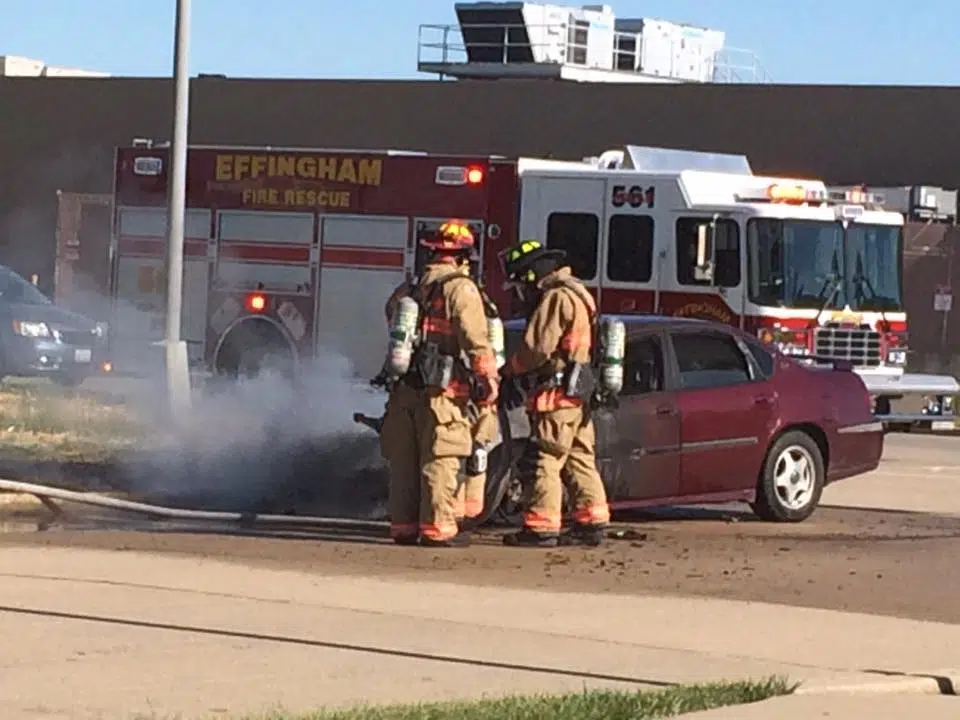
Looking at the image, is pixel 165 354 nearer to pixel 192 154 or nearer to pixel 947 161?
pixel 192 154

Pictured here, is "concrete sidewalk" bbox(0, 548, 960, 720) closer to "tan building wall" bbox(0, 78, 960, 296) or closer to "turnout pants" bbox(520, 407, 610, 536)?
"turnout pants" bbox(520, 407, 610, 536)

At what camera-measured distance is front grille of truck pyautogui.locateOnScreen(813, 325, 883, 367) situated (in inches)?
781

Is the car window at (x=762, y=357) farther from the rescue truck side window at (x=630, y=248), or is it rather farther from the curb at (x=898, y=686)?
the rescue truck side window at (x=630, y=248)

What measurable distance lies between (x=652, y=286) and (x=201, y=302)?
5373 mm

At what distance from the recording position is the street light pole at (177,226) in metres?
18.6

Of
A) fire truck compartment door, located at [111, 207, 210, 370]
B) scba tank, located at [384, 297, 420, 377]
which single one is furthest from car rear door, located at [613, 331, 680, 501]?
fire truck compartment door, located at [111, 207, 210, 370]

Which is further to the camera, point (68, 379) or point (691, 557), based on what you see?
point (68, 379)

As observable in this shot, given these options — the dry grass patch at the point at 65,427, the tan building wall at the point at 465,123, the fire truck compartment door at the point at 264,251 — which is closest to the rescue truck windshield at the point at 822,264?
the fire truck compartment door at the point at 264,251

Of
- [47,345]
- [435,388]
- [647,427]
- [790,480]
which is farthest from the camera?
[47,345]

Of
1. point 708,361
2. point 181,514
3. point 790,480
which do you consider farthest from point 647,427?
point 181,514

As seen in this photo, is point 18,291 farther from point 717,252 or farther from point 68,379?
point 717,252

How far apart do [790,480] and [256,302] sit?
9601mm

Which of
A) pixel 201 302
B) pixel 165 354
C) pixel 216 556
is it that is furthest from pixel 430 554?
pixel 201 302

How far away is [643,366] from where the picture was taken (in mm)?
13523
